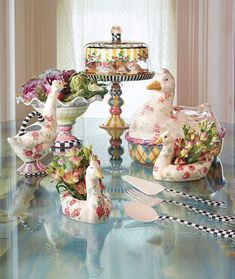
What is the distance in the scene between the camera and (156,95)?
1898mm

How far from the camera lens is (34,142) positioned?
1.71m

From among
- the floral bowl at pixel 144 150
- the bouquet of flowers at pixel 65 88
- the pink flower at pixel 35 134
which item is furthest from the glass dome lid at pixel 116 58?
the pink flower at pixel 35 134

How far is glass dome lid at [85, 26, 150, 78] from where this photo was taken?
2.23 metres

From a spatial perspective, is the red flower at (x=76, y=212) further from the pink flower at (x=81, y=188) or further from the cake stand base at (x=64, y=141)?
the cake stand base at (x=64, y=141)

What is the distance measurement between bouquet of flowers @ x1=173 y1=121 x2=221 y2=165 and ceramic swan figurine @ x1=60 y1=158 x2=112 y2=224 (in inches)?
14.9

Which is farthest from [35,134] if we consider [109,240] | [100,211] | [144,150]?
[109,240]

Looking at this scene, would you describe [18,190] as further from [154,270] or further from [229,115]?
[229,115]

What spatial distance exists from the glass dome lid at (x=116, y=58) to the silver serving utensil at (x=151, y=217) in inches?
32.8

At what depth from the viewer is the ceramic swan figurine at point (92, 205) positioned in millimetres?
1351

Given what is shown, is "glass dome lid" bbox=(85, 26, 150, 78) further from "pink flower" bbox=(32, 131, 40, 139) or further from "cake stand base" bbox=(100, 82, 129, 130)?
"pink flower" bbox=(32, 131, 40, 139)

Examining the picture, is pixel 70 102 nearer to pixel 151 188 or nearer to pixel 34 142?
pixel 34 142

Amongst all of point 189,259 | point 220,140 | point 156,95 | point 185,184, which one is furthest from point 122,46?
point 189,259

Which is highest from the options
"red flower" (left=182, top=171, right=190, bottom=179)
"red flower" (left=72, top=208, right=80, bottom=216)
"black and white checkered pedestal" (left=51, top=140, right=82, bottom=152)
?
"black and white checkered pedestal" (left=51, top=140, right=82, bottom=152)

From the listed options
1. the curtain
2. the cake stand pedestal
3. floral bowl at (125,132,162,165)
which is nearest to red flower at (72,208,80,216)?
floral bowl at (125,132,162,165)
